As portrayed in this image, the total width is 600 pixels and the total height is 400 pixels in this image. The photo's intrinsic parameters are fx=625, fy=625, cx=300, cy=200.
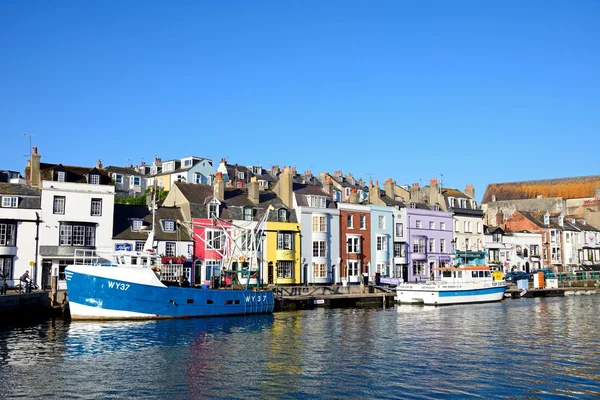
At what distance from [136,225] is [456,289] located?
101 feet

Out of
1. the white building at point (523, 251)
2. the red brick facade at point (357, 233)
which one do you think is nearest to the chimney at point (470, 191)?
the white building at point (523, 251)

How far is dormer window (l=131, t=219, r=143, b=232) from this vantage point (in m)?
57.7

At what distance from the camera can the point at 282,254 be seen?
63.5 m

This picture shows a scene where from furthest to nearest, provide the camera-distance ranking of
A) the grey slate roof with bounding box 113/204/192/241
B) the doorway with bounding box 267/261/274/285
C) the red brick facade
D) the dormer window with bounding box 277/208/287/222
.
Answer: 1. the red brick facade
2. the dormer window with bounding box 277/208/287/222
3. the doorway with bounding box 267/261/274/285
4. the grey slate roof with bounding box 113/204/192/241

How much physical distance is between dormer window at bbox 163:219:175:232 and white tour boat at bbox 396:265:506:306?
22.2 meters

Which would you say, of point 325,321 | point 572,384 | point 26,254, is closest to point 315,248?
point 325,321

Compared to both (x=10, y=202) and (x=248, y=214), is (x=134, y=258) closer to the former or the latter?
(x=10, y=202)

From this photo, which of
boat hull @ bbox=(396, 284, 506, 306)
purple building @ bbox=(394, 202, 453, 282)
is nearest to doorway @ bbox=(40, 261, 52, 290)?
boat hull @ bbox=(396, 284, 506, 306)

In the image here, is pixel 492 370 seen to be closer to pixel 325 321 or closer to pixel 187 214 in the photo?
pixel 325 321

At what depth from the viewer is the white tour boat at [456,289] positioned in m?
58.9

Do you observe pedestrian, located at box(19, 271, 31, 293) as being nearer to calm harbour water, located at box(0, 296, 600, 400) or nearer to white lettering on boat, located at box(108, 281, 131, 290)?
calm harbour water, located at box(0, 296, 600, 400)

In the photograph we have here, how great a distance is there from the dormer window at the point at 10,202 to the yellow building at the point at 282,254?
76.5 ft

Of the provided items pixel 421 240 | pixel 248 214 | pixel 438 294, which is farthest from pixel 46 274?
pixel 421 240

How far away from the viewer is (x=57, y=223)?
53.5 meters
